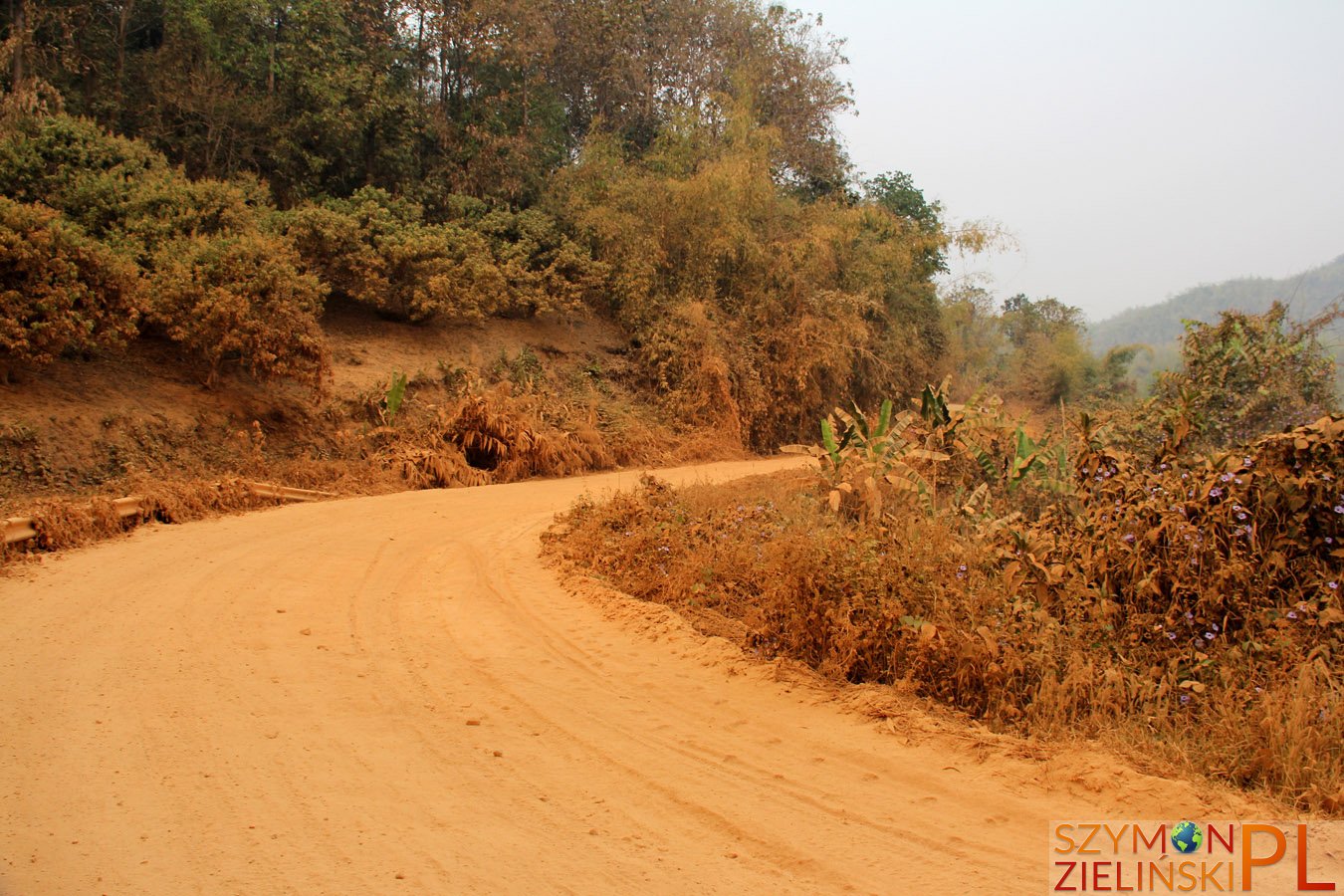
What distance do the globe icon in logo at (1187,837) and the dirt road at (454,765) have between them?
17cm

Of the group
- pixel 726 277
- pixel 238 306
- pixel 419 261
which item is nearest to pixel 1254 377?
pixel 238 306

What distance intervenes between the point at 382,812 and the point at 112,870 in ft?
3.23

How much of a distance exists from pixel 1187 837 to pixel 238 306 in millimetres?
11952

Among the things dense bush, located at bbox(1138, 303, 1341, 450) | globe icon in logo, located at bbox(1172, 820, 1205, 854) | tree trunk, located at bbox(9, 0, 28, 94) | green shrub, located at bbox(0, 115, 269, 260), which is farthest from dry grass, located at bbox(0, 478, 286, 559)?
dense bush, located at bbox(1138, 303, 1341, 450)

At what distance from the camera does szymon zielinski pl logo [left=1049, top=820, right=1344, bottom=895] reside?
343cm

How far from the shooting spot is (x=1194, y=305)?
47812 mm

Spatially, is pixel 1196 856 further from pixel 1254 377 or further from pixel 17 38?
pixel 17 38

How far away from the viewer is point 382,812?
3.94m

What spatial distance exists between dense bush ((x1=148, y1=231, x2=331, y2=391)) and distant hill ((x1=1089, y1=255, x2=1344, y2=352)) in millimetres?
26392

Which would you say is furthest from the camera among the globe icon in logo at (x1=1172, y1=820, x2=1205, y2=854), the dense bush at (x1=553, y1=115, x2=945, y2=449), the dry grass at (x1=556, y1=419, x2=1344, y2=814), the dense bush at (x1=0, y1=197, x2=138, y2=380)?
the dense bush at (x1=553, y1=115, x2=945, y2=449)

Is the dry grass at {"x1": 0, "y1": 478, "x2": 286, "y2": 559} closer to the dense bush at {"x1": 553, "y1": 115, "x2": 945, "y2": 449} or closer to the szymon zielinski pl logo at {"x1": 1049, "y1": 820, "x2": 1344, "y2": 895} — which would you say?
the szymon zielinski pl logo at {"x1": 1049, "y1": 820, "x2": 1344, "y2": 895}

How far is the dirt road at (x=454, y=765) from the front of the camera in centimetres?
354

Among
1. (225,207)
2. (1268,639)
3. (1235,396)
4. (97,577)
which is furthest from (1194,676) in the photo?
(225,207)

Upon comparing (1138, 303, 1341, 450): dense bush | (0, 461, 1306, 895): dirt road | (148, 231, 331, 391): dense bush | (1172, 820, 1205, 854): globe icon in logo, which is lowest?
(1172, 820, 1205, 854): globe icon in logo
